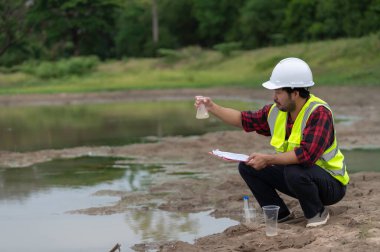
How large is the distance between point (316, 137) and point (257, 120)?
835 millimetres

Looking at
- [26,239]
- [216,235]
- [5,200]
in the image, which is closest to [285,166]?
[216,235]

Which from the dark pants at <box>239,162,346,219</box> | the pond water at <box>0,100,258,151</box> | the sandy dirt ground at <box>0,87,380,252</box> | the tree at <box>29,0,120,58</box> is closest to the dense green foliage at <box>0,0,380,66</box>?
the tree at <box>29,0,120,58</box>

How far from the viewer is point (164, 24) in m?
63.8

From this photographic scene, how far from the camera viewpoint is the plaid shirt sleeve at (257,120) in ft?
23.1

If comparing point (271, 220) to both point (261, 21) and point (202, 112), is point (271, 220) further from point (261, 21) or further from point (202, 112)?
point (261, 21)

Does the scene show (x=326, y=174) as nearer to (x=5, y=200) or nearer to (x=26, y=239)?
(x=26, y=239)

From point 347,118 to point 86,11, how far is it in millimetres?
40663

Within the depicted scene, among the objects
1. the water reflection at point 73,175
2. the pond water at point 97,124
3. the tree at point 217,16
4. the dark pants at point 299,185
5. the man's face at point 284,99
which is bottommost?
the pond water at point 97,124

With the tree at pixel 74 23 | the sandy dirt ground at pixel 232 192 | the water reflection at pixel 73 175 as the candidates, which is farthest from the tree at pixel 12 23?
the water reflection at pixel 73 175

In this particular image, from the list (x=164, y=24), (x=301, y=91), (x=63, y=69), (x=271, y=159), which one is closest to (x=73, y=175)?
(x=271, y=159)

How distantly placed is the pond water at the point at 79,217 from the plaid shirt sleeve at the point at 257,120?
1106 millimetres

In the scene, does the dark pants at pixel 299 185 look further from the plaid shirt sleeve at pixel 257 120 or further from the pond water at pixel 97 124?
the pond water at pixel 97 124

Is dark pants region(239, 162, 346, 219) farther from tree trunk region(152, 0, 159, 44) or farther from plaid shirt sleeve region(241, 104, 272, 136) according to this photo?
tree trunk region(152, 0, 159, 44)

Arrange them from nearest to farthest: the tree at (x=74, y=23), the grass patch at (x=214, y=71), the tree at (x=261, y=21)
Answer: the grass patch at (x=214, y=71) → the tree at (x=261, y=21) → the tree at (x=74, y=23)
